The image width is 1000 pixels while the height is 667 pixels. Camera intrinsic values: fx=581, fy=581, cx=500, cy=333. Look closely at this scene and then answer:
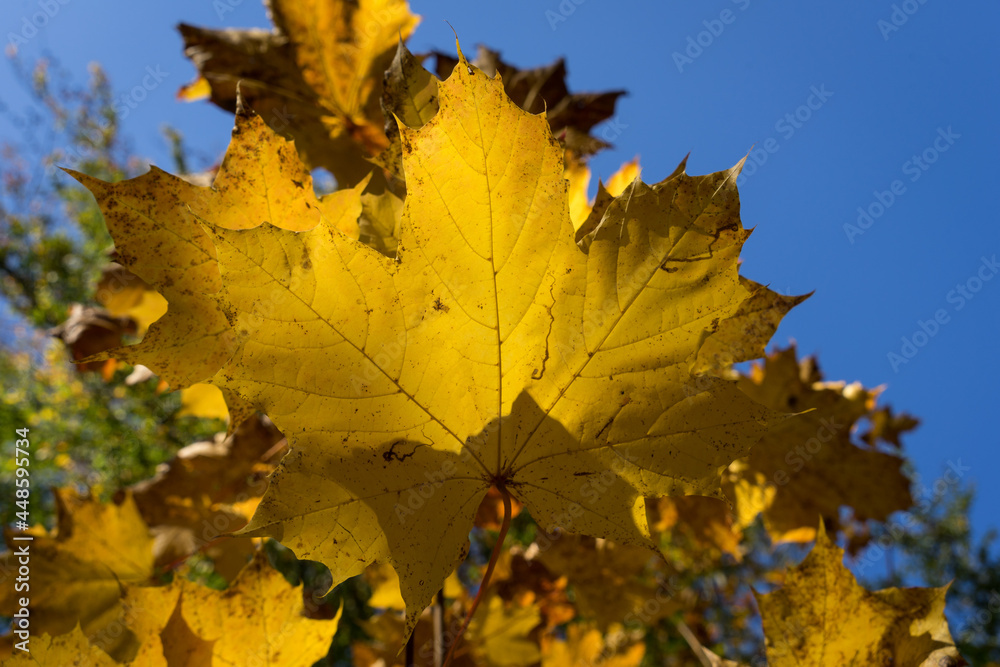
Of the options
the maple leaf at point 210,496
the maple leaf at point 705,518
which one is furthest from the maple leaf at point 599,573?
the maple leaf at point 210,496

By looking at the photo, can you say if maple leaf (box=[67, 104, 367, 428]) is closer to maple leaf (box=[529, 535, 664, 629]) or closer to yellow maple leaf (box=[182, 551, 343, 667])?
yellow maple leaf (box=[182, 551, 343, 667])

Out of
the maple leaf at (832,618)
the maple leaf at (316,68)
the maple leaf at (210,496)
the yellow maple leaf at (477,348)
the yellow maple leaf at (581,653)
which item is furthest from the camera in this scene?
the yellow maple leaf at (581,653)

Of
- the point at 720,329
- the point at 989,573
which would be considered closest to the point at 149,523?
the point at 720,329

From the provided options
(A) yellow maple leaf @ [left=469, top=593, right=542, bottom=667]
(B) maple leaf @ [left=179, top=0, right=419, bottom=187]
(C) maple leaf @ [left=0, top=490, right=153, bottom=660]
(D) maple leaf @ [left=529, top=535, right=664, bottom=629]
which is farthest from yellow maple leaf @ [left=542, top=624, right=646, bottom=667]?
(B) maple leaf @ [left=179, top=0, right=419, bottom=187]

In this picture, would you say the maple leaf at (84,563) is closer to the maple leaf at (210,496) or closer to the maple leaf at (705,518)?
the maple leaf at (210,496)

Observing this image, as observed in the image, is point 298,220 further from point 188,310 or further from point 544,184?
point 544,184

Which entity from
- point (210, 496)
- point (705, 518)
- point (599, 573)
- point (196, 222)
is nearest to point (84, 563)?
point (210, 496)

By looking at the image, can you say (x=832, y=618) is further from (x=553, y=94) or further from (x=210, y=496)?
(x=210, y=496)
